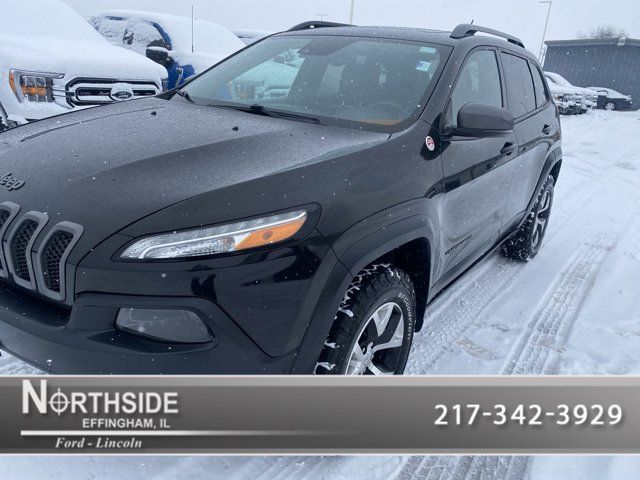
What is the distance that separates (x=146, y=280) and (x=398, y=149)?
1.15 metres

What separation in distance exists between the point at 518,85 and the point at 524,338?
173cm

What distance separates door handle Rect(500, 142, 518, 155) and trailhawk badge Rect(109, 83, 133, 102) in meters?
3.88

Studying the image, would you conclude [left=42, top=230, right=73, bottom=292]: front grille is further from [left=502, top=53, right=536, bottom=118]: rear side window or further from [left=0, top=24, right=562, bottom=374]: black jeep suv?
[left=502, top=53, right=536, bottom=118]: rear side window

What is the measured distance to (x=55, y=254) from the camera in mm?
1604

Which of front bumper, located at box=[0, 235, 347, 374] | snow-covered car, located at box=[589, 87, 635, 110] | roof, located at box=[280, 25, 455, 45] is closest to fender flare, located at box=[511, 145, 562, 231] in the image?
roof, located at box=[280, 25, 455, 45]

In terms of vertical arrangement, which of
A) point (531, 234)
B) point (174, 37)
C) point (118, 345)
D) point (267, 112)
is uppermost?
point (174, 37)

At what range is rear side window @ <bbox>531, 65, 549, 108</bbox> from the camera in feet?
13.3

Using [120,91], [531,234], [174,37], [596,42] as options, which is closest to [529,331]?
[531,234]

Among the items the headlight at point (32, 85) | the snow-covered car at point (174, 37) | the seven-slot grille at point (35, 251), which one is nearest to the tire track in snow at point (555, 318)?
the seven-slot grille at point (35, 251)

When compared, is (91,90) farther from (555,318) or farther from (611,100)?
(611,100)

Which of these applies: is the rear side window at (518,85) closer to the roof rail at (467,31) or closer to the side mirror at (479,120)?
the roof rail at (467,31)

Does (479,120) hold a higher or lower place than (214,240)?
higher

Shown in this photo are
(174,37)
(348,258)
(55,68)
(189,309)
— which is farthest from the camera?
(174,37)

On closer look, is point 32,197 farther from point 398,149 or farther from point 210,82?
point 210,82
